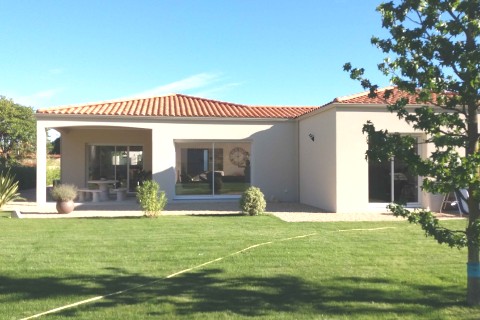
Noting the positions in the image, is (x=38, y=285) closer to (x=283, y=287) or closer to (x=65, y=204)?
(x=283, y=287)

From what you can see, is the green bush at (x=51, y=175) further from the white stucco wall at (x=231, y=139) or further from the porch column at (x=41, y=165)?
the porch column at (x=41, y=165)

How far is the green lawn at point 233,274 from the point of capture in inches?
215

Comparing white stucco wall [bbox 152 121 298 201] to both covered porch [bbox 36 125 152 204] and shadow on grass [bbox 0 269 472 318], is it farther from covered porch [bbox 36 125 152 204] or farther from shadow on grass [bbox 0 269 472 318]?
shadow on grass [bbox 0 269 472 318]

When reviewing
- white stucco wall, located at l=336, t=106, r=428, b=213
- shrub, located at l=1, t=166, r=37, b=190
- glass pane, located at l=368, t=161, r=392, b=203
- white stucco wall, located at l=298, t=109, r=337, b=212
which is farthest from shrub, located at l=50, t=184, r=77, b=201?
shrub, located at l=1, t=166, r=37, b=190

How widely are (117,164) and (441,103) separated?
58.8ft

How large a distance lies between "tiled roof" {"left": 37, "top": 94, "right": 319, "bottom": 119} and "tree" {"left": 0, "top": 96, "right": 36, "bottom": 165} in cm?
2040

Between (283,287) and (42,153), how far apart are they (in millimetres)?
12953

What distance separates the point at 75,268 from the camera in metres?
7.43

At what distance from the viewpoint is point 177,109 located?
63.2 ft

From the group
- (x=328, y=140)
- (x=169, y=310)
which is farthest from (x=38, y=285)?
(x=328, y=140)

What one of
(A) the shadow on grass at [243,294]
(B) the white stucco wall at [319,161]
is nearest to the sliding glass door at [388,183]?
(B) the white stucco wall at [319,161]

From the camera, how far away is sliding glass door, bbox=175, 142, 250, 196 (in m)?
18.6

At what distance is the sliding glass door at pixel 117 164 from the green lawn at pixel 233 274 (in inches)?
403

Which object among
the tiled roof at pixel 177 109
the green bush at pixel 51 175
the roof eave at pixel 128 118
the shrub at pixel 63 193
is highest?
the tiled roof at pixel 177 109
